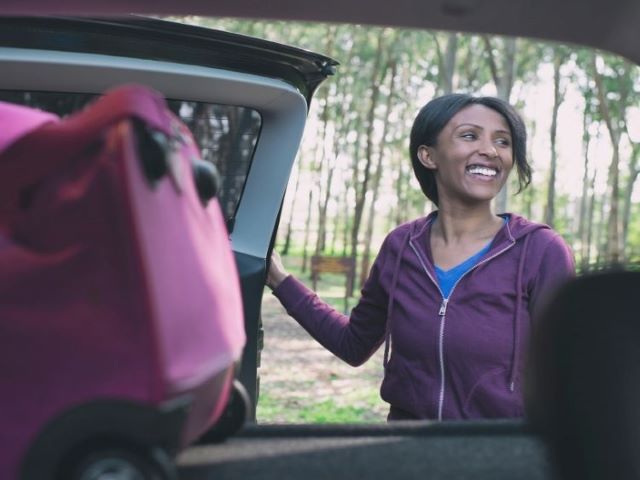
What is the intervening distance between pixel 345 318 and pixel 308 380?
27.8ft

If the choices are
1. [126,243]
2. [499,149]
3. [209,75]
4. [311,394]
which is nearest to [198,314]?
[126,243]

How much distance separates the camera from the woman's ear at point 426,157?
305 centimetres

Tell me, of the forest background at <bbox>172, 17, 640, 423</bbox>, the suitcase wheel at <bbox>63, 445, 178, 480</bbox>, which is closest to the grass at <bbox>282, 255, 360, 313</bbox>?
the forest background at <bbox>172, 17, 640, 423</bbox>

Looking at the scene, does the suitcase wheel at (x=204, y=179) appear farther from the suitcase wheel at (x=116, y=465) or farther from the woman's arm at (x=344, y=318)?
the woman's arm at (x=344, y=318)

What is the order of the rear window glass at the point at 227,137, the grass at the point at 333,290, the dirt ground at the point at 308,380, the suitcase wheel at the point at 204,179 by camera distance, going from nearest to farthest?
the suitcase wheel at the point at 204,179 → the rear window glass at the point at 227,137 → the dirt ground at the point at 308,380 → the grass at the point at 333,290

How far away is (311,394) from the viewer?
1052 centimetres

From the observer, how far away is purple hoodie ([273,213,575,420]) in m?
2.66

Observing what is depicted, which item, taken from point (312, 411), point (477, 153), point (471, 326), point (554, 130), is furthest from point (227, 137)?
point (554, 130)

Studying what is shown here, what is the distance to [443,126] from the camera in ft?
9.66

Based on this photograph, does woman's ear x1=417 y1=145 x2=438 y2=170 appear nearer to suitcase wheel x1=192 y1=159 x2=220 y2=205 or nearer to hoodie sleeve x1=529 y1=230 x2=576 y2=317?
hoodie sleeve x1=529 y1=230 x2=576 y2=317

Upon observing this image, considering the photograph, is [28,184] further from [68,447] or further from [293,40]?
[293,40]

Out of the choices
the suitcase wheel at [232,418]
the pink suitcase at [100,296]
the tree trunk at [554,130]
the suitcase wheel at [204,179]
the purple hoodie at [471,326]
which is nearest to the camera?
the pink suitcase at [100,296]

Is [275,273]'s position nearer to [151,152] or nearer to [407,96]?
[151,152]

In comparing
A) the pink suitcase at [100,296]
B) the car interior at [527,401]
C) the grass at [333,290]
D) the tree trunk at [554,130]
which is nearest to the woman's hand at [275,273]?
the car interior at [527,401]
